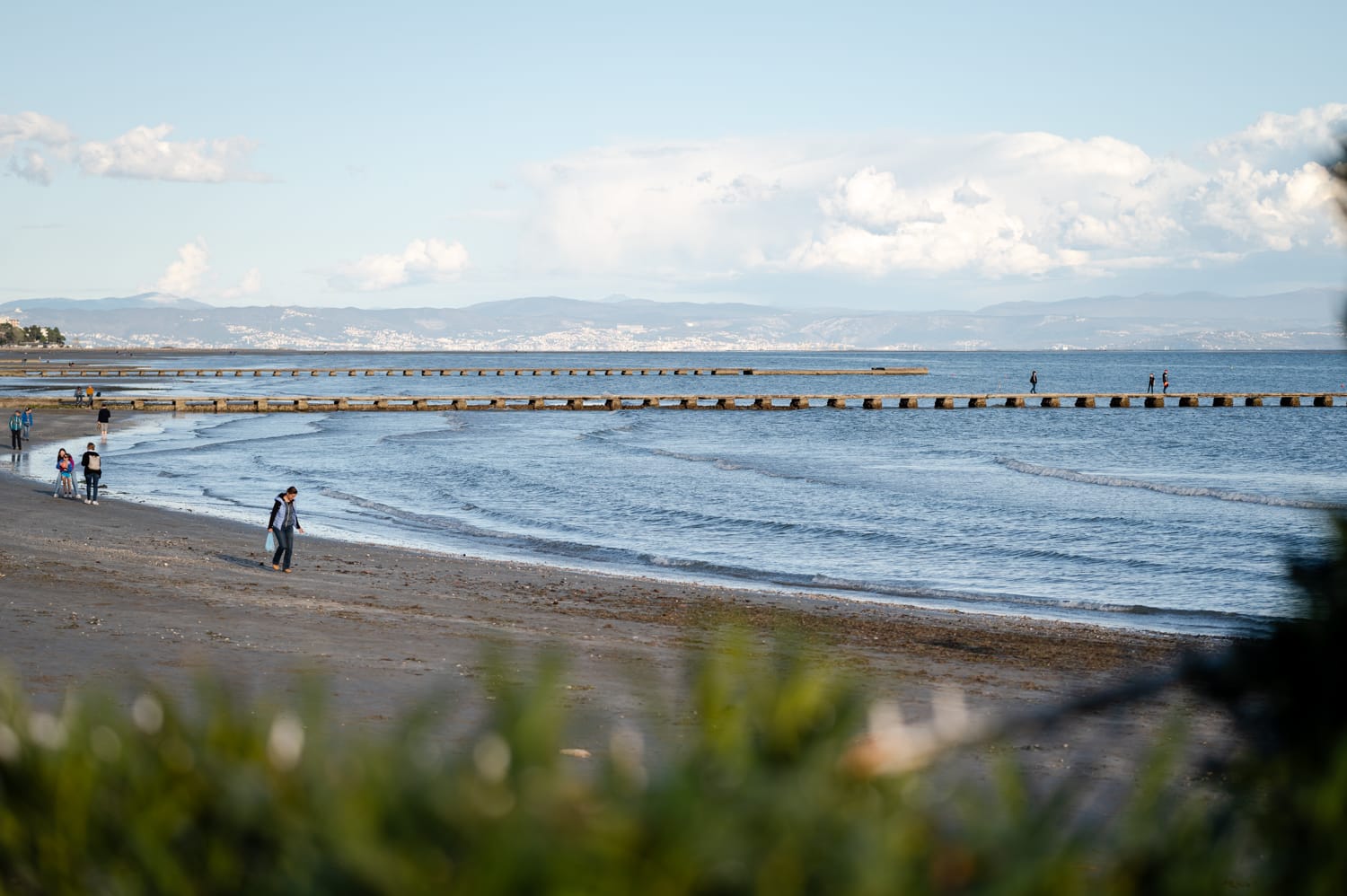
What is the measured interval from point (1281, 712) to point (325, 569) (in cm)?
2125

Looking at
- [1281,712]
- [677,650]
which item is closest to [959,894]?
[1281,712]

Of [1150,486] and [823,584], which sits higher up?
[1150,486]

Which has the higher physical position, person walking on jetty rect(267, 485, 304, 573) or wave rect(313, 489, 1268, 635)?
person walking on jetty rect(267, 485, 304, 573)

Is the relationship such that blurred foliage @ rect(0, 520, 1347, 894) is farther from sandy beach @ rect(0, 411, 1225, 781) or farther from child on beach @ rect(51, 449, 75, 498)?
child on beach @ rect(51, 449, 75, 498)

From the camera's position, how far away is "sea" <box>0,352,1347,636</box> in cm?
2383

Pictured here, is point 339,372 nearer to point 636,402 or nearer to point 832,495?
point 636,402

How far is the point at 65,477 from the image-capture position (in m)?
30.9

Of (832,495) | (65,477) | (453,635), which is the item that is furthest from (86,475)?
(832,495)

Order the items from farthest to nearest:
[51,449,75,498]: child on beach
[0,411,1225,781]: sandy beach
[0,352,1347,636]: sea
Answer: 1. [51,449,75,498]: child on beach
2. [0,352,1347,636]: sea
3. [0,411,1225,781]: sandy beach

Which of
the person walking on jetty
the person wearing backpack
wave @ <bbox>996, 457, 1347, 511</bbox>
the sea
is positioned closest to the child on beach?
the person wearing backpack

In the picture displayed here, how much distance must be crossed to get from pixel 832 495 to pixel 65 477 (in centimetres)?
2069

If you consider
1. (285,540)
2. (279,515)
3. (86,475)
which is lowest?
(285,540)

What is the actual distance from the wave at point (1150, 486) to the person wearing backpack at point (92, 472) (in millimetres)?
29254

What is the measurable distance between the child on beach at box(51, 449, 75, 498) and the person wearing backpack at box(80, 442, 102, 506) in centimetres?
58
